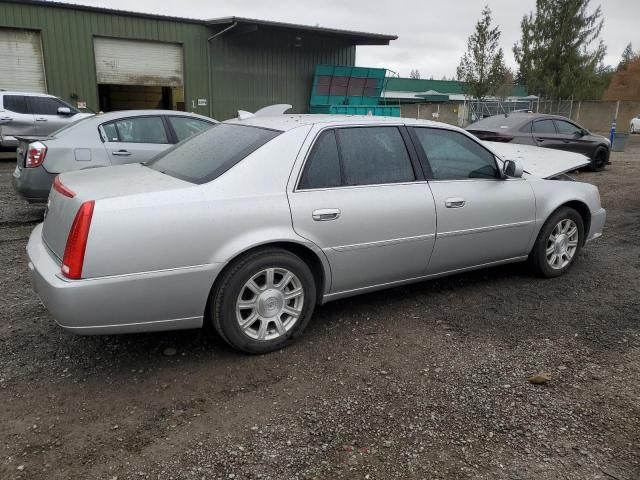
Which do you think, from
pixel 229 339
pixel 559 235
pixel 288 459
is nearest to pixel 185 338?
pixel 229 339

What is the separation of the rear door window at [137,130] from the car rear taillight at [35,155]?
795mm

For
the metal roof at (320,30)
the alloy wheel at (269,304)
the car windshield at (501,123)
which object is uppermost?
the metal roof at (320,30)

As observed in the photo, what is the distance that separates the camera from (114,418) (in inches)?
106

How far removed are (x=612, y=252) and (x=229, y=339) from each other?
15.4ft

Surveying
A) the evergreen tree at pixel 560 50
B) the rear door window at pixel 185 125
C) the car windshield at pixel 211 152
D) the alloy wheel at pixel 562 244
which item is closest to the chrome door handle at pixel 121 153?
the rear door window at pixel 185 125

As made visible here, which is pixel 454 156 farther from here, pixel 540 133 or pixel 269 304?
pixel 540 133

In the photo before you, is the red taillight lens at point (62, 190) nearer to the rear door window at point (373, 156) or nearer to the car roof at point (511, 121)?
the rear door window at point (373, 156)

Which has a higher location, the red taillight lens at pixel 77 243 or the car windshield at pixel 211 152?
the car windshield at pixel 211 152

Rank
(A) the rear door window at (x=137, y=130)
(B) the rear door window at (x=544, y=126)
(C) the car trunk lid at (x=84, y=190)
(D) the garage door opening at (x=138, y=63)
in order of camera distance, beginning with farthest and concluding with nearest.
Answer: (D) the garage door opening at (x=138, y=63) → (B) the rear door window at (x=544, y=126) → (A) the rear door window at (x=137, y=130) → (C) the car trunk lid at (x=84, y=190)

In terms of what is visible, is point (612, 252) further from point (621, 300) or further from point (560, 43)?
point (560, 43)

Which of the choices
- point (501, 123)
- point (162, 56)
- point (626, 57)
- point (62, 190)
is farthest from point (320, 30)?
point (626, 57)

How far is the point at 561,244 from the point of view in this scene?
192 inches

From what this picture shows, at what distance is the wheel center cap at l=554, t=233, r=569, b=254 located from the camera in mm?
4836

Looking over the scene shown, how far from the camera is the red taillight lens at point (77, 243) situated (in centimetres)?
269
